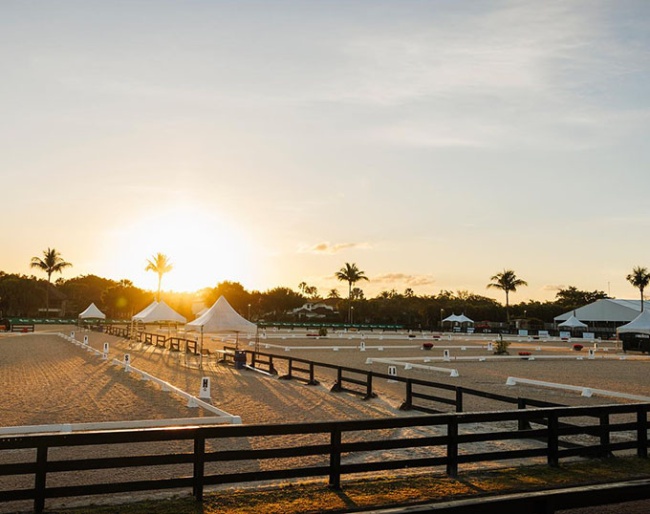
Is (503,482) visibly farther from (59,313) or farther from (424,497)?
(59,313)

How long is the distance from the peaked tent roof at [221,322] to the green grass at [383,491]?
2161 cm

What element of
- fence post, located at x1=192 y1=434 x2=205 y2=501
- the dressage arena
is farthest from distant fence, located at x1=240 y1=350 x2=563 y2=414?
fence post, located at x1=192 y1=434 x2=205 y2=501

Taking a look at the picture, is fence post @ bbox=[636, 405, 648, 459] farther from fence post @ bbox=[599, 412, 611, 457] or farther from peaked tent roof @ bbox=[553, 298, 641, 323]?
peaked tent roof @ bbox=[553, 298, 641, 323]

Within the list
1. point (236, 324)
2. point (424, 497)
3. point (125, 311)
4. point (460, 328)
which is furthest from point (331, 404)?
point (125, 311)

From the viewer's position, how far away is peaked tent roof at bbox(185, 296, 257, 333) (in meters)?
29.2

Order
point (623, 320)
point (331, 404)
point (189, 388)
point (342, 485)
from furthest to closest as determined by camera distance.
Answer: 1. point (623, 320)
2. point (189, 388)
3. point (331, 404)
4. point (342, 485)

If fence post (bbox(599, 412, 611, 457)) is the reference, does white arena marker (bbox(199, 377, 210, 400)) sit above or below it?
below

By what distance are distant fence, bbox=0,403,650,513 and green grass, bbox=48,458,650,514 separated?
0.64ft

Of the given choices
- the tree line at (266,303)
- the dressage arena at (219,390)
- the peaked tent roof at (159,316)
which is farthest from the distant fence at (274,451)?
the tree line at (266,303)

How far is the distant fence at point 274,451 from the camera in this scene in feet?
21.4

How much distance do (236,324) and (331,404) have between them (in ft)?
47.0

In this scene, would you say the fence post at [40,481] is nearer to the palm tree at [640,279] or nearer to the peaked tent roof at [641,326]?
the peaked tent roof at [641,326]

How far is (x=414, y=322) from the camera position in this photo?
10606 cm

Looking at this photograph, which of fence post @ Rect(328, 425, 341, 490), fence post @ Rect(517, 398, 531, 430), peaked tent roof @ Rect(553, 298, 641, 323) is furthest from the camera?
peaked tent roof @ Rect(553, 298, 641, 323)
